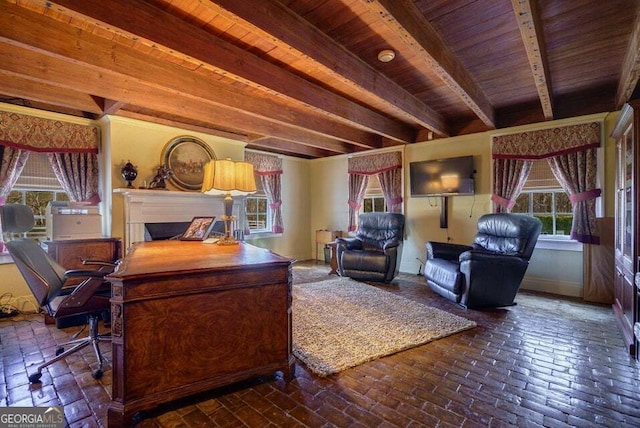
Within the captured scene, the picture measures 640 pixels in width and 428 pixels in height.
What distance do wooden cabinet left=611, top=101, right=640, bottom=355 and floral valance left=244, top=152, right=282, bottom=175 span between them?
5.02 meters

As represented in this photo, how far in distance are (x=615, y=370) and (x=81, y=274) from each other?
384 cm

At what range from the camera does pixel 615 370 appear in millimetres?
2076

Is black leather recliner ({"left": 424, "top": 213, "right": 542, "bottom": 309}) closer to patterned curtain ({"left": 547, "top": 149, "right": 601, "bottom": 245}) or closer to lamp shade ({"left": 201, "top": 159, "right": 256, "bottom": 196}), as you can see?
patterned curtain ({"left": 547, "top": 149, "right": 601, "bottom": 245})

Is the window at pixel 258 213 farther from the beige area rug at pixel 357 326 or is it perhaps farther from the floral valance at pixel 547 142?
the floral valance at pixel 547 142

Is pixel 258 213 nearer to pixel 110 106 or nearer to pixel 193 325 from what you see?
pixel 110 106

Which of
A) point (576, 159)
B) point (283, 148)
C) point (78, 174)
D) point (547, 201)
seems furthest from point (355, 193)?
point (78, 174)

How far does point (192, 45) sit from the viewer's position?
2.19 metres

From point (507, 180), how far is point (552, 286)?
158cm

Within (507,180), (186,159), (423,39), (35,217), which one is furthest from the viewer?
(186,159)

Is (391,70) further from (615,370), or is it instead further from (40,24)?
(615,370)

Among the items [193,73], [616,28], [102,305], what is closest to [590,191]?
[616,28]

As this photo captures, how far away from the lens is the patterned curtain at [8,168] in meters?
3.34

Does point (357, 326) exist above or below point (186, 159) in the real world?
below

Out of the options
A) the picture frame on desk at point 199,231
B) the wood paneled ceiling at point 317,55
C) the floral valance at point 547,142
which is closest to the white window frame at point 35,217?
the wood paneled ceiling at point 317,55
